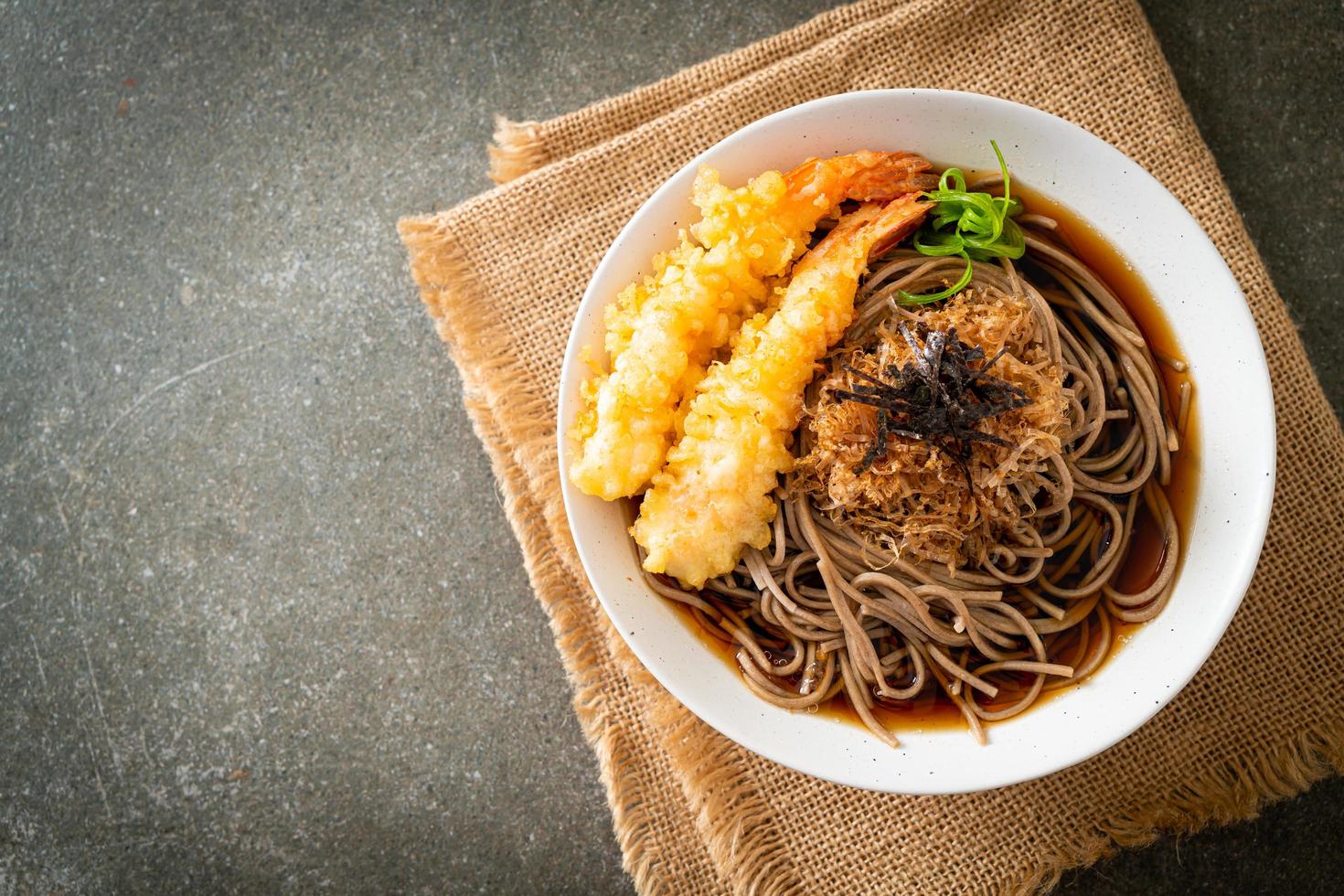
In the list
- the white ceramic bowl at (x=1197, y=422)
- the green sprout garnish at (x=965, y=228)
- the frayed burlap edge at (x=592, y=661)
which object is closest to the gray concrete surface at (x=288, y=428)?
the frayed burlap edge at (x=592, y=661)

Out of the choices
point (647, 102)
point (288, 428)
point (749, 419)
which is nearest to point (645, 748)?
point (749, 419)

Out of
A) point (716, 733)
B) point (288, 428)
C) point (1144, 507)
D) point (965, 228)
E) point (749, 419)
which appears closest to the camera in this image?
point (749, 419)

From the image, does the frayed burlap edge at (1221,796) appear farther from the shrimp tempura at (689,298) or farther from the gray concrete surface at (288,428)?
the shrimp tempura at (689,298)

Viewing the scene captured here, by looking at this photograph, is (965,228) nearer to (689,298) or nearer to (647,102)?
(689,298)

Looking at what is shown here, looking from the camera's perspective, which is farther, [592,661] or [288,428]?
[288,428]

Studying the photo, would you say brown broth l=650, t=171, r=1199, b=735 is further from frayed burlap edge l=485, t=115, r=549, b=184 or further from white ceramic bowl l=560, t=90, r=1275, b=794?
frayed burlap edge l=485, t=115, r=549, b=184
